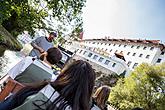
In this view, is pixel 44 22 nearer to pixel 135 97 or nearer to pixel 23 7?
pixel 23 7

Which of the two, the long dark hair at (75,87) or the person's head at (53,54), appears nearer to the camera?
the long dark hair at (75,87)

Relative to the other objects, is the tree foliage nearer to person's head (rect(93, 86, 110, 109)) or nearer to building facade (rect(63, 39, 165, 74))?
person's head (rect(93, 86, 110, 109))

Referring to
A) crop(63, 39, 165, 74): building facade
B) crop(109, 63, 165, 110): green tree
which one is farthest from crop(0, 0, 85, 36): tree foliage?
crop(63, 39, 165, 74): building facade

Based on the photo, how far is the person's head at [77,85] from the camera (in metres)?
2.50

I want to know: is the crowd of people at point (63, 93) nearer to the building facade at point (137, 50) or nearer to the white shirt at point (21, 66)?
the white shirt at point (21, 66)

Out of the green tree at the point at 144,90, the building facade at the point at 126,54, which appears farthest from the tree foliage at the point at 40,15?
the building facade at the point at 126,54

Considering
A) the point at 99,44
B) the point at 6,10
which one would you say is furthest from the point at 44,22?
the point at 99,44

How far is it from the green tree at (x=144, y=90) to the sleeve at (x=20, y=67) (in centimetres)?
3681

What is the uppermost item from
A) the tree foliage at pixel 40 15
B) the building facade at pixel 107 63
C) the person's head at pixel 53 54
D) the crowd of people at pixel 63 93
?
the crowd of people at pixel 63 93

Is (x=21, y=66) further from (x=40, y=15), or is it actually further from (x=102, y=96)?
(x=40, y=15)

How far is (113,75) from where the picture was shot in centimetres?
6806

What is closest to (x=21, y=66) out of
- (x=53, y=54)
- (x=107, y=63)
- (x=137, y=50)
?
(x=53, y=54)

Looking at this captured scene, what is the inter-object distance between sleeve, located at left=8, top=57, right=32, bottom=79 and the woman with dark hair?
7.02 feet

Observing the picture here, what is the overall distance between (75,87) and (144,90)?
4177 centimetres
